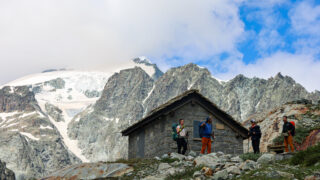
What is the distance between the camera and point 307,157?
544 inches

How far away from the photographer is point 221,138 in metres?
25.0

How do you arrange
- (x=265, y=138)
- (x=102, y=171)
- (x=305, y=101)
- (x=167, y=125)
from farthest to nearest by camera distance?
1. (x=305, y=101)
2. (x=265, y=138)
3. (x=167, y=125)
4. (x=102, y=171)

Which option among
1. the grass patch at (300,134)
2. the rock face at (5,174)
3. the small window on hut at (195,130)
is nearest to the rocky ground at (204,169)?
the small window on hut at (195,130)

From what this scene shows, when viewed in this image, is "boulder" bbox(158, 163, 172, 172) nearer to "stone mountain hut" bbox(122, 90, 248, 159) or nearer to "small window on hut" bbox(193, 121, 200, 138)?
"stone mountain hut" bbox(122, 90, 248, 159)

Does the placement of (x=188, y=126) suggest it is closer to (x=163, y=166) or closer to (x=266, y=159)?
(x=163, y=166)

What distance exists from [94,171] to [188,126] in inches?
326

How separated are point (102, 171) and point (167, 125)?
7246mm

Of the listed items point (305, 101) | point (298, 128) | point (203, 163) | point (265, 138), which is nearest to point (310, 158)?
point (203, 163)

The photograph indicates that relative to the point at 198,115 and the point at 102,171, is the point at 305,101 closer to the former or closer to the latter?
the point at 198,115

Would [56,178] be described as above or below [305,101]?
below

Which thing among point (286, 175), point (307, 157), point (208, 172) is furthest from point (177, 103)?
point (286, 175)

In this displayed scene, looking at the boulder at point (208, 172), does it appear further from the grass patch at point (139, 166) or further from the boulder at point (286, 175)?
the grass patch at point (139, 166)

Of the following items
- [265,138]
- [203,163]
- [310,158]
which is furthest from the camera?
[265,138]

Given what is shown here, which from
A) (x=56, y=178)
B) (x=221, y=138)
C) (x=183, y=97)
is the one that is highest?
(x=183, y=97)
